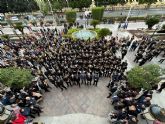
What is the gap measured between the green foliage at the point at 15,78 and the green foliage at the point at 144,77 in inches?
301

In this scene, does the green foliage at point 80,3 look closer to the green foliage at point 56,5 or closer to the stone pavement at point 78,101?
the green foliage at point 56,5

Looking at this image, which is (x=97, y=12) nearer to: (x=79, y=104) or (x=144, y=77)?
(x=144, y=77)

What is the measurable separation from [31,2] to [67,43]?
97.6 ft

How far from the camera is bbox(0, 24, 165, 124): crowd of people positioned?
14.5 meters

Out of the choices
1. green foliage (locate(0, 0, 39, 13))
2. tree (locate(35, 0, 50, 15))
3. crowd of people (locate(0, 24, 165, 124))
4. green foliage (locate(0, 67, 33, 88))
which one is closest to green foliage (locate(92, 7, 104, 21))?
tree (locate(35, 0, 50, 15))

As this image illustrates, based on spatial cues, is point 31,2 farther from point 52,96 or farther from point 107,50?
point 52,96

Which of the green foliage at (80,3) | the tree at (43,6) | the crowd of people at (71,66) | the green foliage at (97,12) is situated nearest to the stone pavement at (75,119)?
the crowd of people at (71,66)

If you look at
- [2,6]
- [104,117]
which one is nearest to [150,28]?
[104,117]

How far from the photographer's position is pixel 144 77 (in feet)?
50.7

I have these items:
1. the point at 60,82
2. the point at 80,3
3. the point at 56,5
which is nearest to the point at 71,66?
the point at 60,82

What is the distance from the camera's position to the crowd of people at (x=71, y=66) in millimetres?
14500

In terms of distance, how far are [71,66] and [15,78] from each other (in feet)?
14.8

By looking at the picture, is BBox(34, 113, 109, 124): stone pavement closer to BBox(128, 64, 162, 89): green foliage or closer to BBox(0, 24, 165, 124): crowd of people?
BBox(0, 24, 165, 124): crowd of people

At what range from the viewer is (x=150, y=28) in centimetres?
3197
